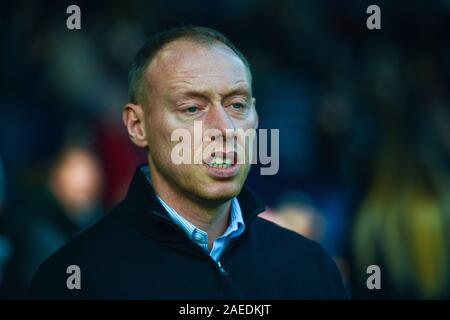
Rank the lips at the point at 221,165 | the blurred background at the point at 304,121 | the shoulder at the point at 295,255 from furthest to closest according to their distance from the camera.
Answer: the blurred background at the point at 304,121 → the shoulder at the point at 295,255 → the lips at the point at 221,165

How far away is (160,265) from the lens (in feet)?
8.32

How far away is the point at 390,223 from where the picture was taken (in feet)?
15.4

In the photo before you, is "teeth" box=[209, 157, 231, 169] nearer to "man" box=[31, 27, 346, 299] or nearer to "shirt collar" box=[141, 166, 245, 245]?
"man" box=[31, 27, 346, 299]

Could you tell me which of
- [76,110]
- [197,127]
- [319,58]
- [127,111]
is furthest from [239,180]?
[319,58]

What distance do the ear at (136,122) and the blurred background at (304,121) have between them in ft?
4.45

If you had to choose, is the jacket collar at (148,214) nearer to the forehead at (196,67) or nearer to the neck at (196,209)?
the neck at (196,209)

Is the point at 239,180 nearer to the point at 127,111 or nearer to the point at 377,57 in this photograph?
the point at 127,111

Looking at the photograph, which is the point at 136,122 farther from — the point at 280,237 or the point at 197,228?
the point at 280,237

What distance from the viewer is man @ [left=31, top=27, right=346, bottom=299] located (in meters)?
2.52

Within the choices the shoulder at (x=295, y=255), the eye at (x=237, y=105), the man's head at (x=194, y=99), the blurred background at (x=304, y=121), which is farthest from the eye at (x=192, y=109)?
the blurred background at (x=304, y=121)

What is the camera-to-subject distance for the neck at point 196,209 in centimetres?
260

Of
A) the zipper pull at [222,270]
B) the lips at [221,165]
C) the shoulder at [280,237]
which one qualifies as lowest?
the zipper pull at [222,270]

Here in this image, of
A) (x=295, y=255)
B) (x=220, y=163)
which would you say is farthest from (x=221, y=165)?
(x=295, y=255)

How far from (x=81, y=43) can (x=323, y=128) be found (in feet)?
4.96
